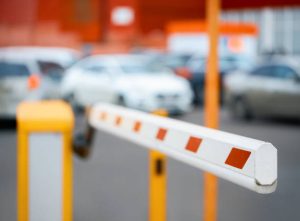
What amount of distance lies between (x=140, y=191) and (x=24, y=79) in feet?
23.4

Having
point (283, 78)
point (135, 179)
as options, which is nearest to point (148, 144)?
point (135, 179)

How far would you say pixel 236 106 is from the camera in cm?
1755

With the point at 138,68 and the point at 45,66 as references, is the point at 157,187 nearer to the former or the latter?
the point at 45,66

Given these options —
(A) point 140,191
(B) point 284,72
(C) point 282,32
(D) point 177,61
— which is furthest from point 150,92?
(C) point 282,32

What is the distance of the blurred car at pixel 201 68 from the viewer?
2155 centimetres

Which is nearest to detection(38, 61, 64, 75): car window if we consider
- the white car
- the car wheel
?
the white car

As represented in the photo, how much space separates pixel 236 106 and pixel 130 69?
9.87 ft

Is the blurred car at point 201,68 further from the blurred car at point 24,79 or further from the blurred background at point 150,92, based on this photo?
the blurred car at point 24,79

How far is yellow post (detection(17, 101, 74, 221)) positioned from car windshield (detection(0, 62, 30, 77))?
33.1ft

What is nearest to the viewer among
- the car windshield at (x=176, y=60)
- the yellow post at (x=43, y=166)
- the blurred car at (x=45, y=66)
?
the yellow post at (x=43, y=166)

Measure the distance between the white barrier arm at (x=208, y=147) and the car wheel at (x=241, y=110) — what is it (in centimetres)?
1227

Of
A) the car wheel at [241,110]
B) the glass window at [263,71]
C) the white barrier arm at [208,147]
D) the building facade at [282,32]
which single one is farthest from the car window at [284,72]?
the building facade at [282,32]

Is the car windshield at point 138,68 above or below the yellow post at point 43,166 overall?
below

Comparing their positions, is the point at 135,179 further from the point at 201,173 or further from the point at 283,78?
the point at 283,78
